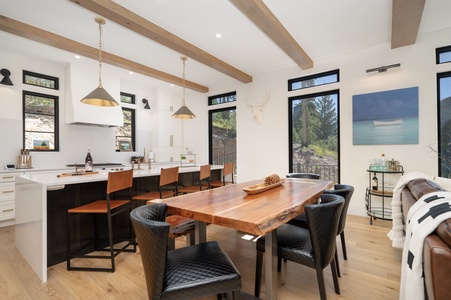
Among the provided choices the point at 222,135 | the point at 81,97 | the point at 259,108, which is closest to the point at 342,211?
the point at 259,108

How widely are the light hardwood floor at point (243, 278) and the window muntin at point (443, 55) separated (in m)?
2.89

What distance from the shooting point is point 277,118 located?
4.91m

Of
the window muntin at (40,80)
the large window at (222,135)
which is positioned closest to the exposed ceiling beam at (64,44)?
the window muntin at (40,80)

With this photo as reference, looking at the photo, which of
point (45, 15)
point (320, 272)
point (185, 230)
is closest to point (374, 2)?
point (320, 272)

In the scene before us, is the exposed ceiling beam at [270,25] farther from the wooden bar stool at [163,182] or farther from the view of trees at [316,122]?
the wooden bar stool at [163,182]

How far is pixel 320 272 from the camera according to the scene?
145cm

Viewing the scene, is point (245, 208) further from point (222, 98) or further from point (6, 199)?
point (222, 98)

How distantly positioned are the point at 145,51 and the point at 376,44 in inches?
157

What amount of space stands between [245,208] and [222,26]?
2794mm

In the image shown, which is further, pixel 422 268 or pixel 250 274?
pixel 250 274

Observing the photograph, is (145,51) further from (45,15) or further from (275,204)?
(275,204)

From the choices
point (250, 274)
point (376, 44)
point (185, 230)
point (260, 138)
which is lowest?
point (250, 274)

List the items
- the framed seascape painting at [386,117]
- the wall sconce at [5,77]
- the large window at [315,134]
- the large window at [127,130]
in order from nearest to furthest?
the framed seascape painting at [386,117] → the wall sconce at [5,77] → the large window at [315,134] → the large window at [127,130]

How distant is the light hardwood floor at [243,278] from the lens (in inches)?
72.5
